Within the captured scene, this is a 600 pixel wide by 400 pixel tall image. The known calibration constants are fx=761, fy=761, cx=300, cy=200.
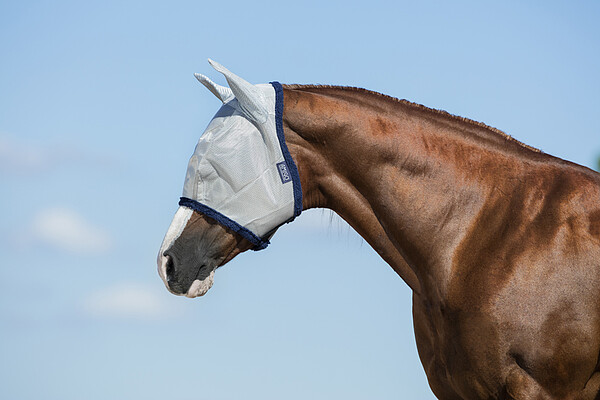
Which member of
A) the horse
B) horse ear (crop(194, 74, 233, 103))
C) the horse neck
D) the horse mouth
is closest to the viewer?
the horse

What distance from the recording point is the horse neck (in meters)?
→ 4.86

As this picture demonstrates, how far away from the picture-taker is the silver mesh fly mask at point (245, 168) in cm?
490

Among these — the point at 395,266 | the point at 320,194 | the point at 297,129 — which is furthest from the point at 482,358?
the point at 297,129

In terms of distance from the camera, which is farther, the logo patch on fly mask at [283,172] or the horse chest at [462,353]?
the logo patch on fly mask at [283,172]

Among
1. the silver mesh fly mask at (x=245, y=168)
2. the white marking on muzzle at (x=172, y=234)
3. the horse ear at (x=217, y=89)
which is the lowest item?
the white marking on muzzle at (x=172, y=234)

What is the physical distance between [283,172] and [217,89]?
762mm

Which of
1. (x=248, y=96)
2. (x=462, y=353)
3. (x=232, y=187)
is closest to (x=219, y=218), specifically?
(x=232, y=187)

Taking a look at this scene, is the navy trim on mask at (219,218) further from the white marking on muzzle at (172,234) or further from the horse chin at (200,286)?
the horse chin at (200,286)

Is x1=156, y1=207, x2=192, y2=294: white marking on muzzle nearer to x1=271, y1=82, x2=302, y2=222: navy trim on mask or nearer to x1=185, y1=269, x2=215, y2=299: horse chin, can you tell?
x1=185, y1=269, x2=215, y2=299: horse chin

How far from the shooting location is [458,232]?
4.82 metres

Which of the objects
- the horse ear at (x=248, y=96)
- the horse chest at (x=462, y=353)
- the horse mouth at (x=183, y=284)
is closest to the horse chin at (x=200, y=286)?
the horse mouth at (x=183, y=284)

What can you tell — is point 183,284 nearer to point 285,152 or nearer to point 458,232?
point 285,152

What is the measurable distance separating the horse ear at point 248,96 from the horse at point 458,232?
Answer: 26 mm

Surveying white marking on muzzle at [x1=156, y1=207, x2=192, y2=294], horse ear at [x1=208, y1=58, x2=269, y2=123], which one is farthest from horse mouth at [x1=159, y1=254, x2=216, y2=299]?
horse ear at [x1=208, y1=58, x2=269, y2=123]
